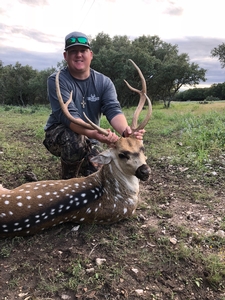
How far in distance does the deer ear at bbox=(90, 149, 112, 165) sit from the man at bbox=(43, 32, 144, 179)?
0.56 m

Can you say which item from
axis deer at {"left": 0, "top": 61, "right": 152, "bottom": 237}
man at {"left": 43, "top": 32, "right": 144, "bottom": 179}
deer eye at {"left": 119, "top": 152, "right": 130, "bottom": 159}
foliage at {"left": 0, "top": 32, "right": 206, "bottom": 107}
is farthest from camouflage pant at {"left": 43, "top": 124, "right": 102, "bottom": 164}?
foliage at {"left": 0, "top": 32, "right": 206, "bottom": 107}

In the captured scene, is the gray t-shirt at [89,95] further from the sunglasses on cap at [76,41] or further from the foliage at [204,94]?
the foliage at [204,94]

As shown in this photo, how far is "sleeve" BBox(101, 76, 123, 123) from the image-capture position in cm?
452

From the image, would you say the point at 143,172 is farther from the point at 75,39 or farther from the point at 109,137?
the point at 75,39

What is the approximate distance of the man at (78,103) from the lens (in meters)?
4.34

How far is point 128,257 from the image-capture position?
9.91ft

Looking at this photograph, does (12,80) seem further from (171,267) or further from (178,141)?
(171,267)

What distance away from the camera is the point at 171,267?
288 centimetres

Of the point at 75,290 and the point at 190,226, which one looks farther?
the point at 190,226

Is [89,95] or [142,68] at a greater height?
[142,68]

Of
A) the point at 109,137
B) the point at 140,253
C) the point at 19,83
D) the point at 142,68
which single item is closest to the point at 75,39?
the point at 109,137

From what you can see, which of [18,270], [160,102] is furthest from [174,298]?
[160,102]

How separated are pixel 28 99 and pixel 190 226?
2036 inches

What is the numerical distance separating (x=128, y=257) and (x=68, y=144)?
6.87 feet
